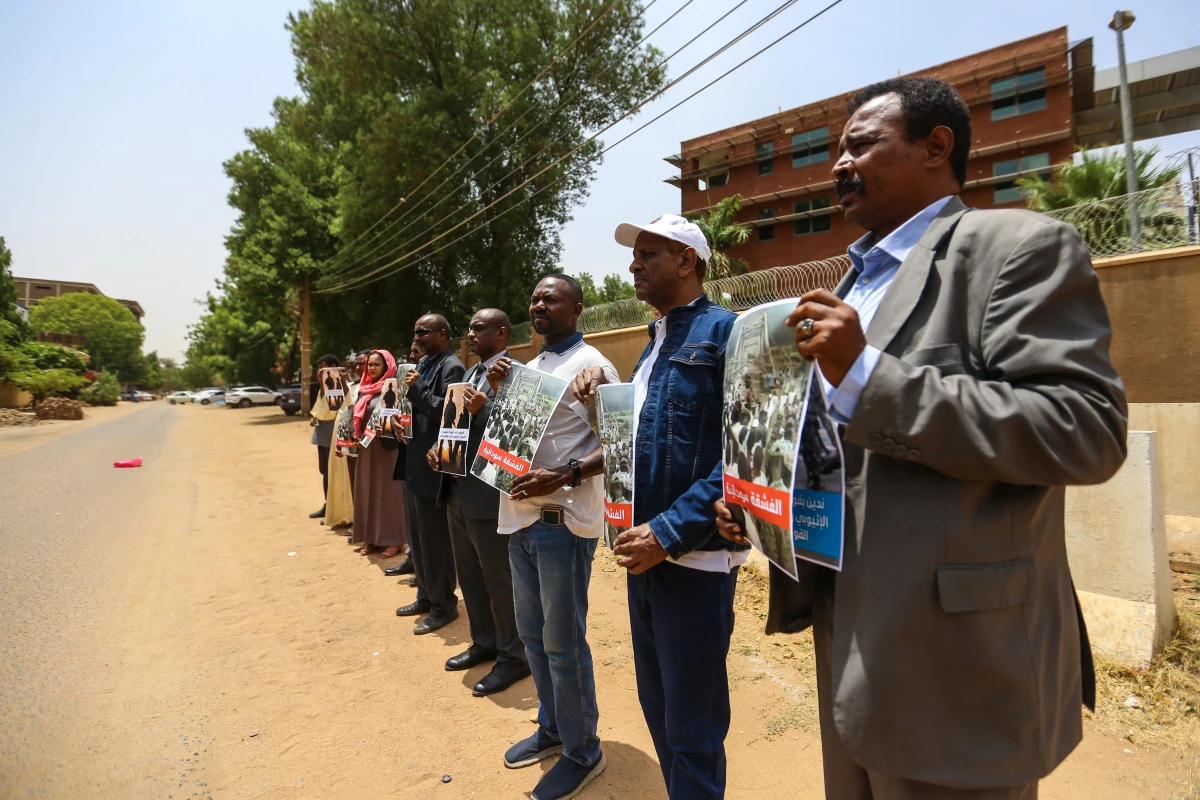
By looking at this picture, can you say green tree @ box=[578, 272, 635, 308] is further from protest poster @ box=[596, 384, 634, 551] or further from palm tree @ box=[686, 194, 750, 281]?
protest poster @ box=[596, 384, 634, 551]

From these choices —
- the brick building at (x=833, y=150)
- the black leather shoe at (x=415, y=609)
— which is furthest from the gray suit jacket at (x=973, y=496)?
the brick building at (x=833, y=150)

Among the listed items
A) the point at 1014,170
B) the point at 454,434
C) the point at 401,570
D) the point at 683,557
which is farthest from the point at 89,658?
the point at 1014,170

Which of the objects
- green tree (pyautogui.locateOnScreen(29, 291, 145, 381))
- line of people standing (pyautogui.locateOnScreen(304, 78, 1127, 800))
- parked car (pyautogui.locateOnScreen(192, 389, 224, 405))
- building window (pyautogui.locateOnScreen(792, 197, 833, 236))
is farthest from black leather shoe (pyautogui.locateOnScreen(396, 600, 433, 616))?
green tree (pyautogui.locateOnScreen(29, 291, 145, 381))

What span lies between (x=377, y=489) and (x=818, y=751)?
16.3 feet

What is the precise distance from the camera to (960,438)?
110cm

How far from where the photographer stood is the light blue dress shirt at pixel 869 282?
118cm

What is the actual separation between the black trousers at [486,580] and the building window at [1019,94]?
2899 centimetres

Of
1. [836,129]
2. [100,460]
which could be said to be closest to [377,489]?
[100,460]

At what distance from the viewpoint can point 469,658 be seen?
13.5 feet

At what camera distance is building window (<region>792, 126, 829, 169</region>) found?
29.2 m

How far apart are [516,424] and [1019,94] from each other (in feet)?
97.2

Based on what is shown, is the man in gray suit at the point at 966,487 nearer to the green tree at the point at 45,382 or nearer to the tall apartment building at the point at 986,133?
the tall apartment building at the point at 986,133

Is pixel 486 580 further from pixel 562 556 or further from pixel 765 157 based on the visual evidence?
pixel 765 157

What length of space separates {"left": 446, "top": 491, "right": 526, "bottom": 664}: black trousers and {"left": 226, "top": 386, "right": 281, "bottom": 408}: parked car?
47304 mm
